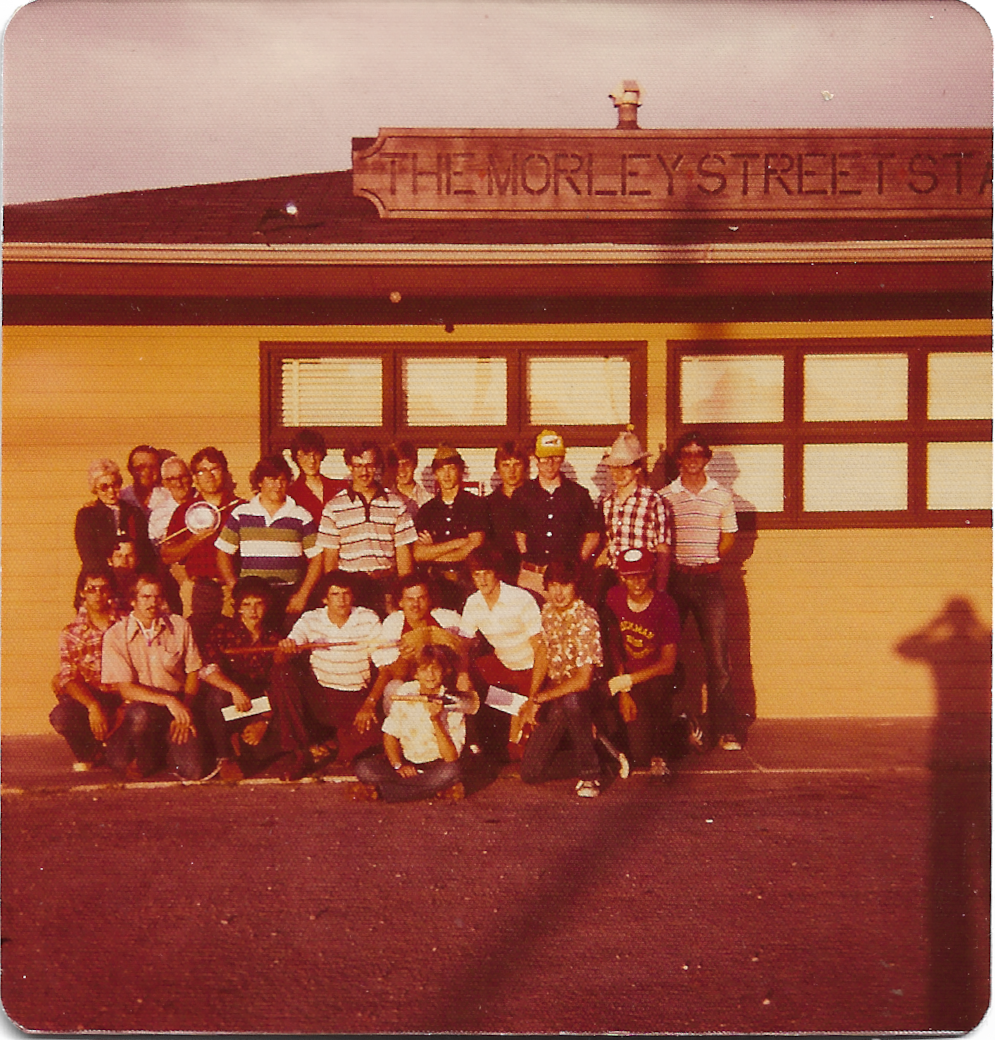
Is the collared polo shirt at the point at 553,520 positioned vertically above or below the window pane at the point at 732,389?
below

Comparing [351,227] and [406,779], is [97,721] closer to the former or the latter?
[406,779]

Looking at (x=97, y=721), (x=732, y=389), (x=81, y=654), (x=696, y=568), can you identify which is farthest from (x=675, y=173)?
(x=97, y=721)

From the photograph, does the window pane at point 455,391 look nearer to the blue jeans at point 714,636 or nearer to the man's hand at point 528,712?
the blue jeans at point 714,636

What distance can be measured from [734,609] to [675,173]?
277 centimetres

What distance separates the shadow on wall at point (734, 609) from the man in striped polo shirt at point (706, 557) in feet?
1.53

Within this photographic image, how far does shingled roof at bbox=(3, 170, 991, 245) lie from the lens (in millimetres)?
6137

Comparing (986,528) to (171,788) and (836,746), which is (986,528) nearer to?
(836,746)

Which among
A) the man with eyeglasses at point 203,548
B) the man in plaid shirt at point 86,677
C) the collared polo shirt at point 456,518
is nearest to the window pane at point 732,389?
the collared polo shirt at point 456,518

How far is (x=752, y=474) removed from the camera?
266 inches

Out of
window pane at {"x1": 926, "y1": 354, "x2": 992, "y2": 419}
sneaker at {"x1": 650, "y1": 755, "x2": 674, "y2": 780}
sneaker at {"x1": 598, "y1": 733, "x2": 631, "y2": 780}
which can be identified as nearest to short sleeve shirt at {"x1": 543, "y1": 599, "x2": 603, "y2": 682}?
sneaker at {"x1": 598, "y1": 733, "x2": 631, "y2": 780}

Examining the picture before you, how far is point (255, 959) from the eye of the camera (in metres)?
3.79

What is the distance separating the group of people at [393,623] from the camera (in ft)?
17.8

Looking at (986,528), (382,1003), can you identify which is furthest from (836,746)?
(382,1003)

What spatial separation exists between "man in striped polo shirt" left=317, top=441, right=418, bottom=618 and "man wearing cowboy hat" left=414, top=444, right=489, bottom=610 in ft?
0.37
